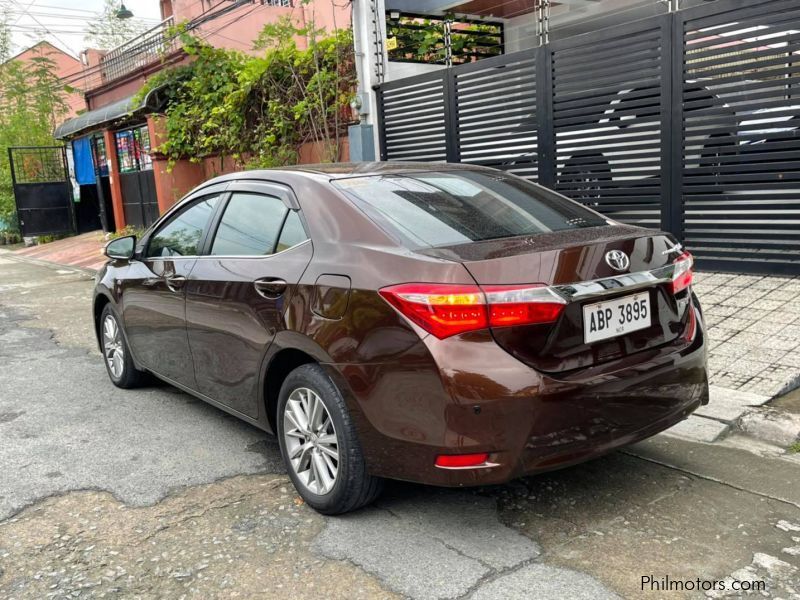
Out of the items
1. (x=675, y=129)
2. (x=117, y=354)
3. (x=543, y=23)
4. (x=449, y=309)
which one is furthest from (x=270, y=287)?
(x=543, y=23)

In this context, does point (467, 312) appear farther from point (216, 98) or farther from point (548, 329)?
point (216, 98)

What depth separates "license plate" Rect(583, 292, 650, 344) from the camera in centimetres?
275

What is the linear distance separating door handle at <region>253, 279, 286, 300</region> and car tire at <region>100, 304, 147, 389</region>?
6.95 feet

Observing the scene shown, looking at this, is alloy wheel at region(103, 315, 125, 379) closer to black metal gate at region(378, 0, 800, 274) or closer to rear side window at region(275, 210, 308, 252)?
rear side window at region(275, 210, 308, 252)

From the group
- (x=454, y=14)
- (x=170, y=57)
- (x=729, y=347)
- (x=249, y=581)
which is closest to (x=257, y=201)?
(x=249, y=581)

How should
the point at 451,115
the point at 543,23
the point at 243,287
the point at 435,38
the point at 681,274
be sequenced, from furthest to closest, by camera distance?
1. the point at 435,38
2. the point at 451,115
3. the point at 543,23
4. the point at 243,287
5. the point at 681,274

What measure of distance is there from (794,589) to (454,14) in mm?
10312

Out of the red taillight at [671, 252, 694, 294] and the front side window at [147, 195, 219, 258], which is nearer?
the red taillight at [671, 252, 694, 294]

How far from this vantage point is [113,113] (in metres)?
16.3

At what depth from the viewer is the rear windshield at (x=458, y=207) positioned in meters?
3.05

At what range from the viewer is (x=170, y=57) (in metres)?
15.4

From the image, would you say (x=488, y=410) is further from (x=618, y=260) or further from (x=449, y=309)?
(x=618, y=260)

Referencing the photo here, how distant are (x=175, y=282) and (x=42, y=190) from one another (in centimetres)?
1857

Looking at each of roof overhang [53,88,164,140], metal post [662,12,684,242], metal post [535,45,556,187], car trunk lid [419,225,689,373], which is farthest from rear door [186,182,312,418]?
roof overhang [53,88,164,140]
